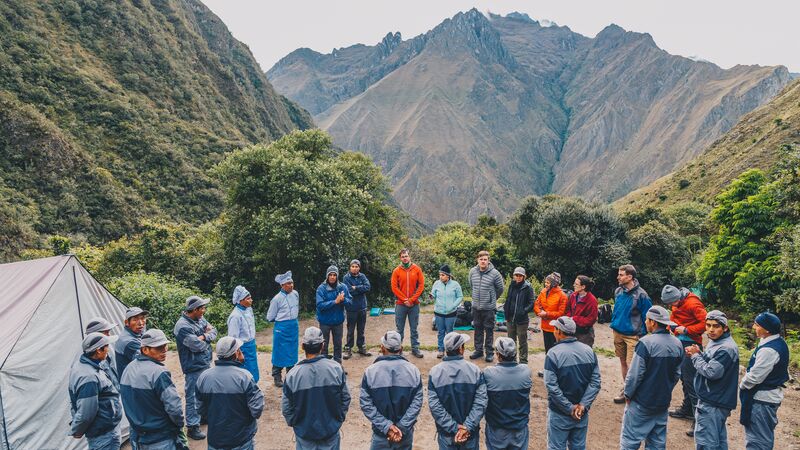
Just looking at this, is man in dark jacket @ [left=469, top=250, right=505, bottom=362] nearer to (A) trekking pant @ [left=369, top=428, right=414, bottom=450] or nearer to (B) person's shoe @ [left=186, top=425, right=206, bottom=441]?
(A) trekking pant @ [left=369, top=428, right=414, bottom=450]

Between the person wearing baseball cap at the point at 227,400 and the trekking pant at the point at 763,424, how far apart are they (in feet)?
18.1

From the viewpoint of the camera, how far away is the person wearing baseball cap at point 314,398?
4.44 meters

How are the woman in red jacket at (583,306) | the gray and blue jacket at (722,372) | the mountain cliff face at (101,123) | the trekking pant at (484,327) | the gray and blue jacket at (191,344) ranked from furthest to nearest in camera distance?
the mountain cliff face at (101,123) → the trekking pant at (484,327) → the woman in red jacket at (583,306) → the gray and blue jacket at (191,344) → the gray and blue jacket at (722,372)

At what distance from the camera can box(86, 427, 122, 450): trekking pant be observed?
15.5ft

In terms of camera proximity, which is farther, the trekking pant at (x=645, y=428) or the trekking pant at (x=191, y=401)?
the trekking pant at (x=191, y=401)

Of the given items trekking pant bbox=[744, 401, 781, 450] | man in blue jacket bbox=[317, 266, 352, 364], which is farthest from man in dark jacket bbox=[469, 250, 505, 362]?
trekking pant bbox=[744, 401, 781, 450]

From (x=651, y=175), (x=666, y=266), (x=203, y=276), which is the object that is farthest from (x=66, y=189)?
(x=651, y=175)

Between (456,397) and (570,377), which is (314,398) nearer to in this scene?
(456,397)

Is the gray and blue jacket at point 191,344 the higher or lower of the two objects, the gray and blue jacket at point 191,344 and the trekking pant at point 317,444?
the higher

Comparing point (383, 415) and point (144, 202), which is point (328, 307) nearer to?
point (383, 415)

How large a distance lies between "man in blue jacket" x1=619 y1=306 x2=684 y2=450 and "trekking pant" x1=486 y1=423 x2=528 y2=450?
1.46 meters

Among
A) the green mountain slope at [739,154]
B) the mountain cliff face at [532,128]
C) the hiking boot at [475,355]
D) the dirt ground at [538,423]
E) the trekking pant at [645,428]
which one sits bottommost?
the dirt ground at [538,423]

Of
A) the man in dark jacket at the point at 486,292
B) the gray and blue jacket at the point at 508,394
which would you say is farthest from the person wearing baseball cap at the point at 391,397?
the man in dark jacket at the point at 486,292

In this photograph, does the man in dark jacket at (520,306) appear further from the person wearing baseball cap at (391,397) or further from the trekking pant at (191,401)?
the trekking pant at (191,401)
